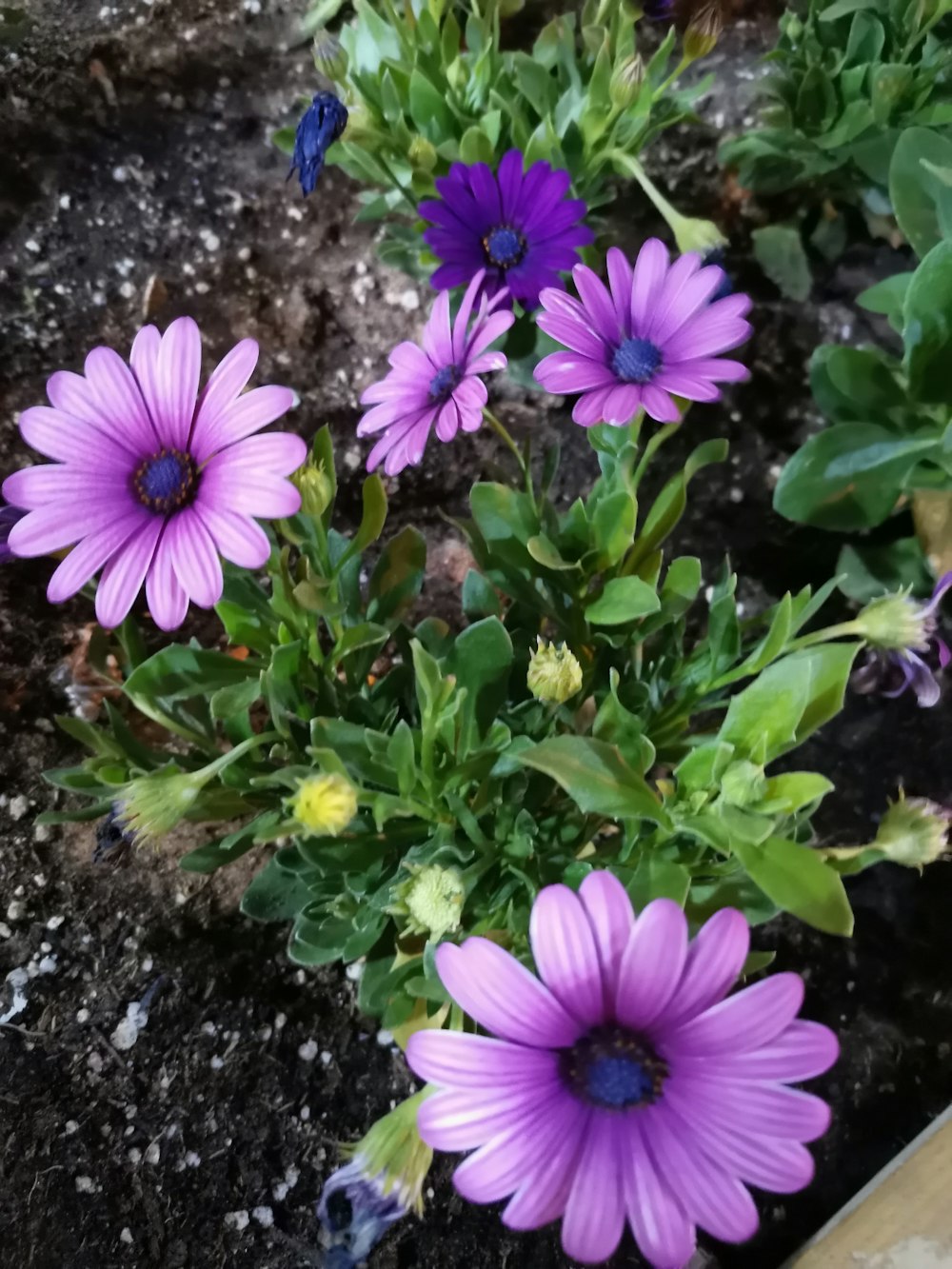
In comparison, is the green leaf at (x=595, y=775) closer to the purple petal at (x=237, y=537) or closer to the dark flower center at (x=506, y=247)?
the purple petal at (x=237, y=537)

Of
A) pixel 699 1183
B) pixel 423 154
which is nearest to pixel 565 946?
pixel 699 1183

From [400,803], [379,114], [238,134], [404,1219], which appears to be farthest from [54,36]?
[404,1219]

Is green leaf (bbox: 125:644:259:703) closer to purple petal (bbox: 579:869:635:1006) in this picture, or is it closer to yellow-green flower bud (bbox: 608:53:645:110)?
purple petal (bbox: 579:869:635:1006)

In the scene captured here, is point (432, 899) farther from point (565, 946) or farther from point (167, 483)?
point (167, 483)

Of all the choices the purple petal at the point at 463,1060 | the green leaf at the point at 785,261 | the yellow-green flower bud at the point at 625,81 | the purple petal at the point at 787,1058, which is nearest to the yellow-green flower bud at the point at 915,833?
the purple petal at the point at 787,1058

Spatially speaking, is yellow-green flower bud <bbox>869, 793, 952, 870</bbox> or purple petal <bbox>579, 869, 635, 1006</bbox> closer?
purple petal <bbox>579, 869, 635, 1006</bbox>

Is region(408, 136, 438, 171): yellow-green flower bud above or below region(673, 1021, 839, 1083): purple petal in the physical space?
above

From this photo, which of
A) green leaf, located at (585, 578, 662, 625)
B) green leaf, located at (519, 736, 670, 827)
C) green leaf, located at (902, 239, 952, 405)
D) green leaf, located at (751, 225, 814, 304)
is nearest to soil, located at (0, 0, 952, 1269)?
green leaf, located at (751, 225, 814, 304)

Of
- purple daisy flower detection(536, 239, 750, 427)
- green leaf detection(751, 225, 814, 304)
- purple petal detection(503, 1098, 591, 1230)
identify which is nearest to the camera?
purple petal detection(503, 1098, 591, 1230)
